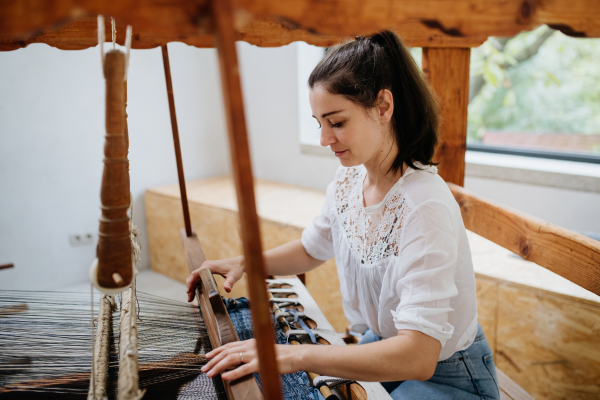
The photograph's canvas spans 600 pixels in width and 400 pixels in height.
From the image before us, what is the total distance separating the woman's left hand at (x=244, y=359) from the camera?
795 millimetres

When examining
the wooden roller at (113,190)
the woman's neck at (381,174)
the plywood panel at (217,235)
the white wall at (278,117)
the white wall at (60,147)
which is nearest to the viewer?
the wooden roller at (113,190)

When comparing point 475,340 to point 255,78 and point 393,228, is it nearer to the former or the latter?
point 393,228

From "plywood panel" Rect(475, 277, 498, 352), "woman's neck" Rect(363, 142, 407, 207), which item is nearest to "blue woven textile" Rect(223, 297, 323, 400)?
"woman's neck" Rect(363, 142, 407, 207)

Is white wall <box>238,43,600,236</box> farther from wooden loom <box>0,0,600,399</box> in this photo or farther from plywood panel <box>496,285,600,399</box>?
wooden loom <box>0,0,600,399</box>

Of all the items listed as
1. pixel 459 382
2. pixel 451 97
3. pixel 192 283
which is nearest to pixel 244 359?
pixel 192 283

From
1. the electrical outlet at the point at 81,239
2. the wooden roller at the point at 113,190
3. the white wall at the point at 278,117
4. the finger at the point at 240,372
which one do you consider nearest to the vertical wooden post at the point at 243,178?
the wooden roller at the point at 113,190

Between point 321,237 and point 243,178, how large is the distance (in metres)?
1.01

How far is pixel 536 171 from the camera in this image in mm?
2242

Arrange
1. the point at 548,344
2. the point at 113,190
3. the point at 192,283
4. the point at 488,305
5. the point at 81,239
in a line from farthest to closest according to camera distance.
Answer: the point at 81,239
the point at 488,305
the point at 548,344
the point at 192,283
the point at 113,190

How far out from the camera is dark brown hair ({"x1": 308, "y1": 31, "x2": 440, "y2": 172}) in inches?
40.6

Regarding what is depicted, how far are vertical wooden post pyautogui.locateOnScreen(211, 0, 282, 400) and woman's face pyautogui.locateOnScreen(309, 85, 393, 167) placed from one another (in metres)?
0.60

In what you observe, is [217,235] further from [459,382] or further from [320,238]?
[459,382]

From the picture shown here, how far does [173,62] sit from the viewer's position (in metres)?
3.37

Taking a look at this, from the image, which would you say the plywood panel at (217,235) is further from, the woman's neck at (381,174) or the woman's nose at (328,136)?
the woman's nose at (328,136)
